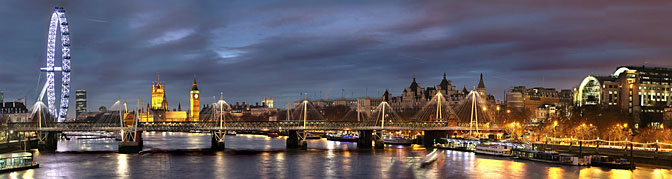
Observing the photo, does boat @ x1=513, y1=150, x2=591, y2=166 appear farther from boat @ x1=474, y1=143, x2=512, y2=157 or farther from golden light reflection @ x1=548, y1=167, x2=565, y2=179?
golden light reflection @ x1=548, y1=167, x2=565, y2=179

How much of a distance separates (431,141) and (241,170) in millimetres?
50403

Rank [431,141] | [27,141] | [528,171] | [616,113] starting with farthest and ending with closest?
[616,113] → [431,141] → [27,141] → [528,171]

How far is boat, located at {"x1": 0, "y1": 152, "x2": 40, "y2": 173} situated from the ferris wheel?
4988cm

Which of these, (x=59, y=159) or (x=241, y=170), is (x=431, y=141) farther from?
(x=59, y=159)

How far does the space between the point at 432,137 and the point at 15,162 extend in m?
65.3

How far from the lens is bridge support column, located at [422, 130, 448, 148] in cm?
10950

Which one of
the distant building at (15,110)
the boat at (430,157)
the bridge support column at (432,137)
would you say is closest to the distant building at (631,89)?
the bridge support column at (432,137)

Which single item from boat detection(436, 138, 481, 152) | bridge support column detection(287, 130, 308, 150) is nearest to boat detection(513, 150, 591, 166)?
boat detection(436, 138, 481, 152)

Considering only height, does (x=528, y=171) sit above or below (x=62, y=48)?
below

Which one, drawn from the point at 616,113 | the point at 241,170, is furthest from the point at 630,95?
the point at 241,170

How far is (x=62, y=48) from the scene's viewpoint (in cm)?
12169

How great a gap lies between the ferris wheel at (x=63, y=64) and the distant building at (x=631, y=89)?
108761 millimetres

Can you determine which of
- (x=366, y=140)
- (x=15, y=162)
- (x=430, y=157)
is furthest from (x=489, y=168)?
(x=15, y=162)

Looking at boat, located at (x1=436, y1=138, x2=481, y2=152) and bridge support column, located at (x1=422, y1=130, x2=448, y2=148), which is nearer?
boat, located at (x1=436, y1=138, x2=481, y2=152)
